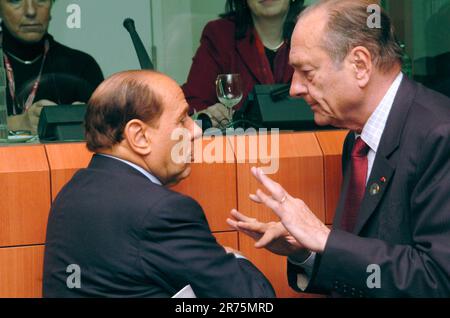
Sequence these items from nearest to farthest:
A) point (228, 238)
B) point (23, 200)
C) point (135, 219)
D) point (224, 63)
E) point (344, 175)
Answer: point (135, 219)
point (23, 200)
point (344, 175)
point (228, 238)
point (224, 63)

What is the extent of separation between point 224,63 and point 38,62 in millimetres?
997

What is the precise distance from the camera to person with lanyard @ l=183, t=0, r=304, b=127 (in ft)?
13.4

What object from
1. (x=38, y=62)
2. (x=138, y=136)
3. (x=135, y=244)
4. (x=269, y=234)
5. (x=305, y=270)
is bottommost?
(x=305, y=270)

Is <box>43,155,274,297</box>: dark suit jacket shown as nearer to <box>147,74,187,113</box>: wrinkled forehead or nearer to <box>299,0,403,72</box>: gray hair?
<box>147,74,187,113</box>: wrinkled forehead

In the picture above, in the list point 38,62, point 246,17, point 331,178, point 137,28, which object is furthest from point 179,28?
point 331,178

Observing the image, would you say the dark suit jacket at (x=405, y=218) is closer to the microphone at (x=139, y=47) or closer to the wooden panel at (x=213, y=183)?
the wooden panel at (x=213, y=183)

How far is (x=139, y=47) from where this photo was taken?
3.94 m

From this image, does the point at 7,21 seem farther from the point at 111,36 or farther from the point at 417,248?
the point at 417,248

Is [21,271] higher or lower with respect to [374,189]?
lower

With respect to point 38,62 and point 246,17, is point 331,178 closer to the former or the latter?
point 246,17

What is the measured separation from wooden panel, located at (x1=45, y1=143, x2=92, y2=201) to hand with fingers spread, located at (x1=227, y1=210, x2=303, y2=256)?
20.8 inches

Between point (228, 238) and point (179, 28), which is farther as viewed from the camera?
point (179, 28)

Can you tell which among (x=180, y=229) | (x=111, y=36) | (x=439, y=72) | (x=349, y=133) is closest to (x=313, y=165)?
(x=349, y=133)

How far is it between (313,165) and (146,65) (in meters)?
1.17
